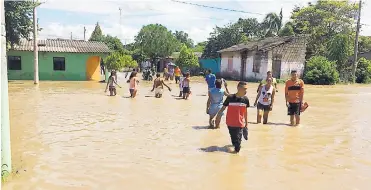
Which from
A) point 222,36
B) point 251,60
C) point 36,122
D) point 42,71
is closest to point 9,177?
point 36,122

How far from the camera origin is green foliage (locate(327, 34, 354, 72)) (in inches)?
1389

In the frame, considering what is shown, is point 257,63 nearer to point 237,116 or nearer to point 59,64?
point 59,64

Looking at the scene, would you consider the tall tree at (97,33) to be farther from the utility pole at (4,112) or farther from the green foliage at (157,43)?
the utility pole at (4,112)

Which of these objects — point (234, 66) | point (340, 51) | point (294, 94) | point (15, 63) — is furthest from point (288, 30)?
point (294, 94)

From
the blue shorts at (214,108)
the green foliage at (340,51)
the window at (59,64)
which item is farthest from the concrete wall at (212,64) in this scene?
the blue shorts at (214,108)

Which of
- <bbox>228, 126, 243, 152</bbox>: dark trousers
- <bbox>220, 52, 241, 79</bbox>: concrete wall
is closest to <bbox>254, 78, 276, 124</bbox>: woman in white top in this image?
<bbox>228, 126, 243, 152</bbox>: dark trousers

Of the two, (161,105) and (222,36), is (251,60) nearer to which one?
(222,36)

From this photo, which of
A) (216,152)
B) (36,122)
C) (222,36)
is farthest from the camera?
(222,36)

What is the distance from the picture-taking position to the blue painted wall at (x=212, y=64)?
47844 mm

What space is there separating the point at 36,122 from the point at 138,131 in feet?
10.3

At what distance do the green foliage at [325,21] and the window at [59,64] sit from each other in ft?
85.1

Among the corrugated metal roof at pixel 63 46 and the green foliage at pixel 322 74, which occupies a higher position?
the corrugated metal roof at pixel 63 46

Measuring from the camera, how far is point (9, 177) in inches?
211

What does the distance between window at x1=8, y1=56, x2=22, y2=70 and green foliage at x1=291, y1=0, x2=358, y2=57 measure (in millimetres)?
29458
